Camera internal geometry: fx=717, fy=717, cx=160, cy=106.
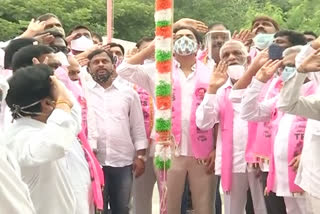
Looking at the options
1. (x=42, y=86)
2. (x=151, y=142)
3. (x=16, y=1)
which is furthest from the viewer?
(x=16, y=1)

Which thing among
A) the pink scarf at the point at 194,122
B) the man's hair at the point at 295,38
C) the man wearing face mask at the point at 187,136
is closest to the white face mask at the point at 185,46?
the man wearing face mask at the point at 187,136

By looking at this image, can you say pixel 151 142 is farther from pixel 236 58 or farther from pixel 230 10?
pixel 230 10

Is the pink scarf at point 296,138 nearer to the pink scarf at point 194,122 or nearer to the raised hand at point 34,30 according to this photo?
the pink scarf at point 194,122

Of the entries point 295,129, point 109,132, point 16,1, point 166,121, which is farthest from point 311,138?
point 16,1

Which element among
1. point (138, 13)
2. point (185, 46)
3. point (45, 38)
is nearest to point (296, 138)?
point (185, 46)

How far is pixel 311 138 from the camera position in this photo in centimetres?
483

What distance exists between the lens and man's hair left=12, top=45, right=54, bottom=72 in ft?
15.1

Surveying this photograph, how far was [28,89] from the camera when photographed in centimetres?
391

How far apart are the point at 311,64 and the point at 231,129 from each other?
207cm

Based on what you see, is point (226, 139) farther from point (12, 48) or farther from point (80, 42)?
point (12, 48)

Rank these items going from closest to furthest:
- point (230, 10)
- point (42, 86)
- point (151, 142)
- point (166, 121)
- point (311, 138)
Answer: point (42, 86) → point (311, 138) → point (166, 121) → point (151, 142) → point (230, 10)

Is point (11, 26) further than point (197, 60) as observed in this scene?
Yes

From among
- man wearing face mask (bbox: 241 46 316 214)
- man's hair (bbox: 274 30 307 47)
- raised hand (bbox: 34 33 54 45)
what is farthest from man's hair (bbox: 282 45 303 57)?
raised hand (bbox: 34 33 54 45)

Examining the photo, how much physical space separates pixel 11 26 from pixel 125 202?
1682cm
